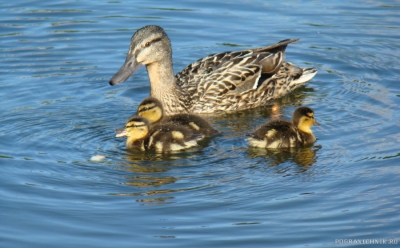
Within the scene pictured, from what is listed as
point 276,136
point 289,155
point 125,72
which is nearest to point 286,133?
point 276,136

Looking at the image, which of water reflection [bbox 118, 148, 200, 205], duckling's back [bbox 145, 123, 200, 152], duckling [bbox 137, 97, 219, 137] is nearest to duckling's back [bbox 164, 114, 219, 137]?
duckling [bbox 137, 97, 219, 137]

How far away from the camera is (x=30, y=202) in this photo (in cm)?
633

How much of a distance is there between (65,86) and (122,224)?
3.79m

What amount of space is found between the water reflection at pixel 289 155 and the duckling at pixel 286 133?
0.05m

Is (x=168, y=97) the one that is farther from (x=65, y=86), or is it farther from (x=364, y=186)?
(x=364, y=186)

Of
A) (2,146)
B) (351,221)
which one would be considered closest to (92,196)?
(2,146)

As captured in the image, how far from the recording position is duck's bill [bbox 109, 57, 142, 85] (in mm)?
8219

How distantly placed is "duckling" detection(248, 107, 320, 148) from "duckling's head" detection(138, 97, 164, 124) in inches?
44.5

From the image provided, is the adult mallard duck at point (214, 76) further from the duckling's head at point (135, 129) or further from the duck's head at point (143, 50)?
the duckling's head at point (135, 129)

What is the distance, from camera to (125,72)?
8281 millimetres

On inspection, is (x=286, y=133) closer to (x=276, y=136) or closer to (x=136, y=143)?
(x=276, y=136)

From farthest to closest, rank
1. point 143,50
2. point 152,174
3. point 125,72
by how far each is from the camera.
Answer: point 143,50, point 125,72, point 152,174

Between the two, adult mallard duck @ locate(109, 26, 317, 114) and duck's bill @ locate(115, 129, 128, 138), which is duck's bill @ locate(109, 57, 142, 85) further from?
duck's bill @ locate(115, 129, 128, 138)

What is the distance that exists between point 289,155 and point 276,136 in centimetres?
22
